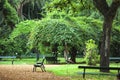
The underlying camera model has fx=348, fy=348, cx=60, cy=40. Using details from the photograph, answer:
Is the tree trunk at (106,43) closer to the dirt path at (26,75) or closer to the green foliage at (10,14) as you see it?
the dirt path at (26,75)

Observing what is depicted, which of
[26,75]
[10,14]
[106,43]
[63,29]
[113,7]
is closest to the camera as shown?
[26,75]

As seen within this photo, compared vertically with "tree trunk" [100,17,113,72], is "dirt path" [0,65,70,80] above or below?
below

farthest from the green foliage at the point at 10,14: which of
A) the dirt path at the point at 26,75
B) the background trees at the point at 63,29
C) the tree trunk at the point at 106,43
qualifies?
the tree trunk at the point at 106,43

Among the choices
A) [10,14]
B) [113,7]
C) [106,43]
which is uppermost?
[10,14]

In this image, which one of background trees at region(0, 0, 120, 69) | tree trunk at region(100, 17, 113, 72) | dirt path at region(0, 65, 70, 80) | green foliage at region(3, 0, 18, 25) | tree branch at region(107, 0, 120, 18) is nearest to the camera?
dirt path at region(0, 65, 70, 80)

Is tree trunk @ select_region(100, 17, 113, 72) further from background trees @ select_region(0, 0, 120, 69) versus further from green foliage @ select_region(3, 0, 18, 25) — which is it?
green foliage @ select_region(3, 0, 18, 25)

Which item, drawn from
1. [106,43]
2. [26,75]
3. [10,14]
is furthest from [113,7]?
[10,14]

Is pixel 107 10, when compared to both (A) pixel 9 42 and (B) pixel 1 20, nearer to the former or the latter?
(A) pixel 9 42

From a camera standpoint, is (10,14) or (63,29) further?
(10,14)

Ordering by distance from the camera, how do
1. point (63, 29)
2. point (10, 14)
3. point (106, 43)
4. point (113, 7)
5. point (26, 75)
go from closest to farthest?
point (26, 75) → point (113, 7) → point (106, 43) → point (63, 29) → point (10, 14)

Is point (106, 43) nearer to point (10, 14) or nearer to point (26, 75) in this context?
point (26, 75)

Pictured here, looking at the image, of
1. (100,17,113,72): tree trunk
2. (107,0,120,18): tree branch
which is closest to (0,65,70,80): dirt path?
(100,17,113,72): tree trunk

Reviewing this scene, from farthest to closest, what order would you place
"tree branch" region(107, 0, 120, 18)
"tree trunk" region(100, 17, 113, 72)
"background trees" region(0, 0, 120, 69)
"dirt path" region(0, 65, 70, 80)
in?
"background trees" region(0, 0, 120, 69) < "tree trunk" region(100, 17, 113, 72) < "tree branch" region(107, 0, 120, 18) < "dirt path" region(0, 65, 70, 80)

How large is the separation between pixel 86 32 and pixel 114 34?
5011 millimetres
